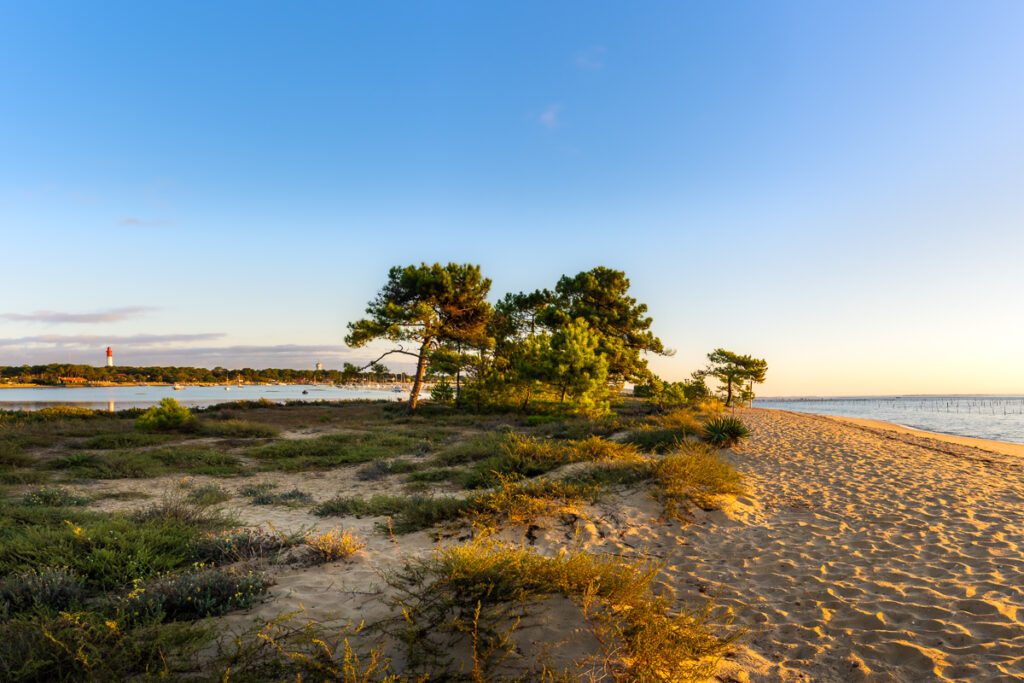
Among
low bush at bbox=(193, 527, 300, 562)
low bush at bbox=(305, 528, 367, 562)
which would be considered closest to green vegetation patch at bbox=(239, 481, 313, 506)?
low bush at bbox=(193, 527, 300, 562)

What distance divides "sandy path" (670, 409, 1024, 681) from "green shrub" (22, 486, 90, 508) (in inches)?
421

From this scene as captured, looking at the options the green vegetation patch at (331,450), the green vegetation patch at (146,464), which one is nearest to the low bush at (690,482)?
the green vegetation patch at (331,450)

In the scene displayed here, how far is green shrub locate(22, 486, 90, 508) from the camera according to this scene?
26.8 feet

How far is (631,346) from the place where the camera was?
117 feet

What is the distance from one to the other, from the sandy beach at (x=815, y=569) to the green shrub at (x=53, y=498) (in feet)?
1.90

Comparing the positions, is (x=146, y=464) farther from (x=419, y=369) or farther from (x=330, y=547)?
(x=419, y=369)

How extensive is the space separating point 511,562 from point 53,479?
13010 millimetres

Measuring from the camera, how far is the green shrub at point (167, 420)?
18.8 meters

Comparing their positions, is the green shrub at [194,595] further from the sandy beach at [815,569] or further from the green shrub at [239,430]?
the green shrub at [239,430]

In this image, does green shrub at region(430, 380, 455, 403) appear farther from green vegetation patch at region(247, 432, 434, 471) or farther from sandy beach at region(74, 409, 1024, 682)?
Result: sandy beach at region(74, 409, 1024, 682)

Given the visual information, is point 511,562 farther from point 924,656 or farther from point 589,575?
point 924,656

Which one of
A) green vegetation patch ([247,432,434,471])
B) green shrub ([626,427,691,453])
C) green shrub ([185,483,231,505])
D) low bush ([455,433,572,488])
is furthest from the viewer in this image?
green vegetation patch ([247,432,434,471])

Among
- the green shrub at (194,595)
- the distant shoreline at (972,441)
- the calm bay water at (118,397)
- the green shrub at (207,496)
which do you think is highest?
the green shrub at (194,595)

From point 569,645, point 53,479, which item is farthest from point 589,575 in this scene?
point 53,479
